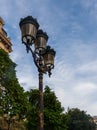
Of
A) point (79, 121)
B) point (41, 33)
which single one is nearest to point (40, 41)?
point (41, 33)

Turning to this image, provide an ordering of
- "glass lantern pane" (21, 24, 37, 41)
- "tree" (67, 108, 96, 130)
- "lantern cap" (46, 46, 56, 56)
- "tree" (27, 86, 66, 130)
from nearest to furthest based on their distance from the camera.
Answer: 1. "glass lantern pane" (21, 24, 37, 41)
2. "lantern cap" (46, 46, 56, 56)
3. "tree" (27, 86, 66, 130)
4. "tree" (67, 108, 96, 130)

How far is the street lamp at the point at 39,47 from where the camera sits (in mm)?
10219

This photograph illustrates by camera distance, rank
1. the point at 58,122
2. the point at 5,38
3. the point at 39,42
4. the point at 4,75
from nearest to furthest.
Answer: the point at 39,42, the point at 58,122, the point at 4,75, the point at 5,38

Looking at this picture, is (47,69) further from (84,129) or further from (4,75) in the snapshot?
(84,129)

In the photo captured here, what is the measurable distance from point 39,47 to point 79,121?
60229 millimetres

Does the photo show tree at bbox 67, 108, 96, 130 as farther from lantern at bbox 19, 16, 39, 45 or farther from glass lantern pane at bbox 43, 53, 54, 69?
lantern at bbox 19, 16, 39, 45

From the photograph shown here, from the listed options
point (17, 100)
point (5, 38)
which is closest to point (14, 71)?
point (17, 100)

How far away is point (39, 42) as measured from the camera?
10.9m

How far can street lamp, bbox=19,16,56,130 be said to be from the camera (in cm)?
1022

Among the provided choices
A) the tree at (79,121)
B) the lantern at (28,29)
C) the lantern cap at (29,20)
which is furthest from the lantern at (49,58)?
the tree at (79,121)

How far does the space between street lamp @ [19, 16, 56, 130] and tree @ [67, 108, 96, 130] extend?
188 ft

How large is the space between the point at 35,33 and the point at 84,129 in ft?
203

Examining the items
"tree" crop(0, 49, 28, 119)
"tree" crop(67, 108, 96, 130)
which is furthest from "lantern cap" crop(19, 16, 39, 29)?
"tree" crop(67, 108, 96, 130)

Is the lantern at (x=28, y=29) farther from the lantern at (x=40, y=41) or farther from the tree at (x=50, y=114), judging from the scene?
the tree at (x=50, y=114)
